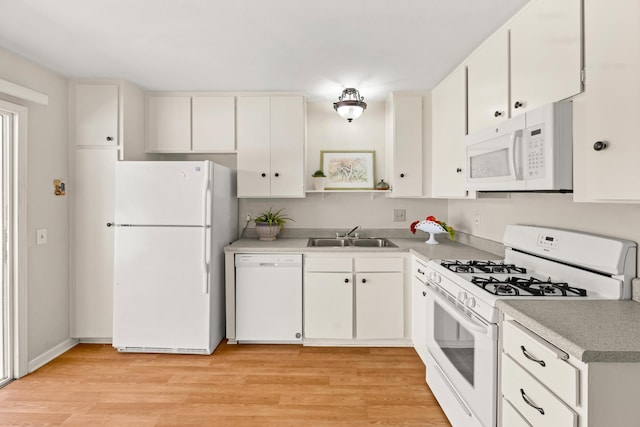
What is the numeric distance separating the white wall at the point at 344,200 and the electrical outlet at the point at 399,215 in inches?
1.3

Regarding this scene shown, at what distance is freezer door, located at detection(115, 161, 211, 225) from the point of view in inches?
116

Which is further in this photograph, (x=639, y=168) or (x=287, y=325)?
(x=287, y=325)

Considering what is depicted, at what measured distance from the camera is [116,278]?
9.89 ft

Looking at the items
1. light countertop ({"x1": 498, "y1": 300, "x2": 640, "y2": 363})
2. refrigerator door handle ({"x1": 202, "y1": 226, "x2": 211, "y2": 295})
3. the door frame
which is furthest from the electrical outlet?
the door frame

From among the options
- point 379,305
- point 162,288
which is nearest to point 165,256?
point 162,288

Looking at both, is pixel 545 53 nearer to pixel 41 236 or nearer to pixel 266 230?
pixel 266 230

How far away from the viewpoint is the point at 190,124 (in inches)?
138

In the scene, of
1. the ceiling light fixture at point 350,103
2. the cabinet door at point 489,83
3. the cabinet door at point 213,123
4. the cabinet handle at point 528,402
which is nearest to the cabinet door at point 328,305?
the ceiling light fixture at point 350,103

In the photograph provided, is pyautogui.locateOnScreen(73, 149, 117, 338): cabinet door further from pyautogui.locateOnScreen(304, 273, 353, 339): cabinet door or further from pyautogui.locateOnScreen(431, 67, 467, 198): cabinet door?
pyautogui.locateOnScreen(431, 67, 467, 198): cabinet door

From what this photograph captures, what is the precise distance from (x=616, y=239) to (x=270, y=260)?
2368mm

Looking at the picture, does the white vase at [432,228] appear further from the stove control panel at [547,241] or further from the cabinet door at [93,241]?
the cabinet door at [93,241]

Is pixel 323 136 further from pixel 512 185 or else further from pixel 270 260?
pixel 512 185

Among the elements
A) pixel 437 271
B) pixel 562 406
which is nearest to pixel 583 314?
pixel 562 406

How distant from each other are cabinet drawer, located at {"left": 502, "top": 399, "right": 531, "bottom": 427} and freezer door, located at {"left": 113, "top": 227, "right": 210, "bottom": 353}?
2.24m
